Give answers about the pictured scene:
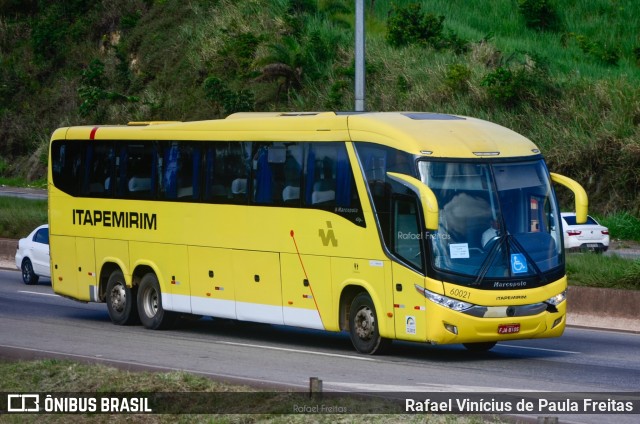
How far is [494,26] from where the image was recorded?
172ft

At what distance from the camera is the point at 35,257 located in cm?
2973

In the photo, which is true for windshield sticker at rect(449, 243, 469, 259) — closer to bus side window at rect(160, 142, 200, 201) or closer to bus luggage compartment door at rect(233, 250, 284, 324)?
bus luggage compartment door at rect(233, 250, 284, 324)

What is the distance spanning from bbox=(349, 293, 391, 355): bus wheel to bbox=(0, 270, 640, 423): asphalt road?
245mm

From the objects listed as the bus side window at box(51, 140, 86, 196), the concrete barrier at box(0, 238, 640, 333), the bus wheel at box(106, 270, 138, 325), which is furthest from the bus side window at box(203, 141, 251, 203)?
the concrete barrier at box(0, 238, 640, 333)

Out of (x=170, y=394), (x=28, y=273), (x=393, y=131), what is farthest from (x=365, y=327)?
(x=28, y=273)

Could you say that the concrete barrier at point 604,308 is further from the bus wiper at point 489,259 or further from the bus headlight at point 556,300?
the bus wiper at point 489,259

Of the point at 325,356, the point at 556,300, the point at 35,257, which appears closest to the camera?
the point at 556,300

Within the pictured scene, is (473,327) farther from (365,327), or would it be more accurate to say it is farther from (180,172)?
(180,172)

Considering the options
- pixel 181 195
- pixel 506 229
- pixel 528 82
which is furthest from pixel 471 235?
pixel 528 82

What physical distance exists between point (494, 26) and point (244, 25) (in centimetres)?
1101

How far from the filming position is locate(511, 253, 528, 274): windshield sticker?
16.1m

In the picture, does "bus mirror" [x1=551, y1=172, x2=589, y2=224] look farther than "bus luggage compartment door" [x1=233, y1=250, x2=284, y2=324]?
No

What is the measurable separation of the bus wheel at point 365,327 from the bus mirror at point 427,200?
1800 mm

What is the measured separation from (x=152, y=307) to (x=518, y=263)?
754 centimetres
